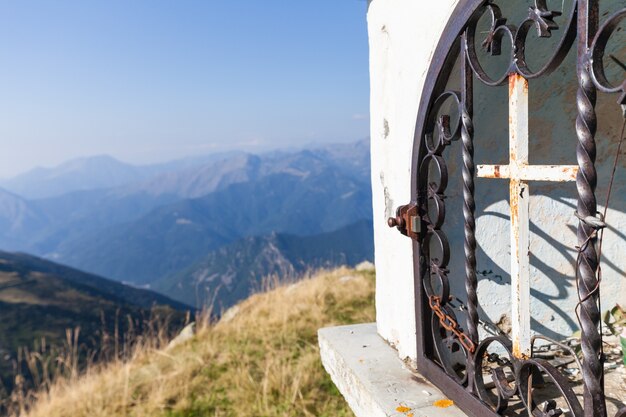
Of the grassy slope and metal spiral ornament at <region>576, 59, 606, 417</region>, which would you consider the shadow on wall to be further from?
the grassy slope

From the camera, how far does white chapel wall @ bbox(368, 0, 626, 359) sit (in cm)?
189

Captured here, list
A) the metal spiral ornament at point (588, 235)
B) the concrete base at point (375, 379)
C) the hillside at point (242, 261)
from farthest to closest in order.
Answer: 1. the hillside at point (242, 261)
2. the concrete base at point (375, 379)
3. the metal spiral ornament at point (588, 235)

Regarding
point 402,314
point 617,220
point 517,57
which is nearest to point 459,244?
point 402,314

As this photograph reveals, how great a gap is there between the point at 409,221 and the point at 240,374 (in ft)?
9.95

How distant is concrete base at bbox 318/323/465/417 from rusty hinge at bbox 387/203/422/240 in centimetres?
60

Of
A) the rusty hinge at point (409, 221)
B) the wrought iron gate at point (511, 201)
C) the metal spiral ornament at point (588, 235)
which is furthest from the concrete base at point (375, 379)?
the metal spiral ornament at point (588, 235)

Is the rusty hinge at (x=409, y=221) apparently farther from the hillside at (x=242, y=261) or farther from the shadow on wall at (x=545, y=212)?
the hillside at (x=242, y=261)

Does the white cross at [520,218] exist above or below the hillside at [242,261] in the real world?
above

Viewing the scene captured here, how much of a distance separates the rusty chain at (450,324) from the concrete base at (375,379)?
26 cm

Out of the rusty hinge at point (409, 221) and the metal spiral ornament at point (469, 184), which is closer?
the metal spiral ornament at point (469, 184)

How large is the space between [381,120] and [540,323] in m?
1.18

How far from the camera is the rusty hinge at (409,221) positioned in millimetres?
1767

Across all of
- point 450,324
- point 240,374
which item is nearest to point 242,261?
point 240,374

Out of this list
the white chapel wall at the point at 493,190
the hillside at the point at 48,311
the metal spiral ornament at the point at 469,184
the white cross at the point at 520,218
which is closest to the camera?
the white cross at the point at 520,218
